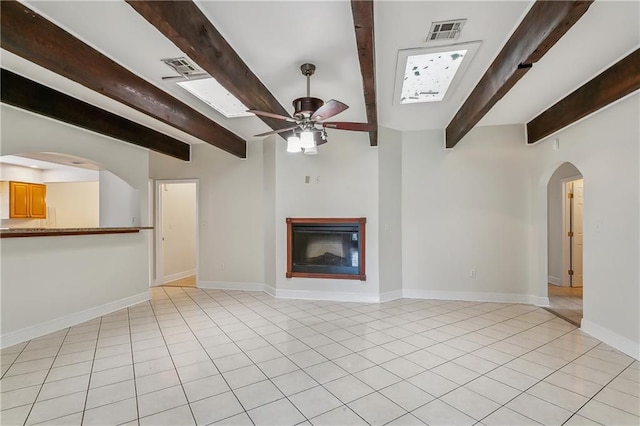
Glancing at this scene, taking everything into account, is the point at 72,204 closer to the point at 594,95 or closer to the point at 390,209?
the point at 390,209

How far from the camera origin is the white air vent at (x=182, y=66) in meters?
2.66

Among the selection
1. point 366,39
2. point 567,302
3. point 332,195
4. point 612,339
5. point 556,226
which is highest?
point 366,39

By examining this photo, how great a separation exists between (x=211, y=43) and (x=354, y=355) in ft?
9.52

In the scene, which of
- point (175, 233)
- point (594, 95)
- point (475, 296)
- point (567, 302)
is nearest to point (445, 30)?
point (594, 95)

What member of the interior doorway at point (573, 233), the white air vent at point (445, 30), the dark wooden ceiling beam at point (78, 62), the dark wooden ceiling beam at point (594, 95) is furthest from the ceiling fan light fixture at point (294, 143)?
the interior doorway at point (573, 233)

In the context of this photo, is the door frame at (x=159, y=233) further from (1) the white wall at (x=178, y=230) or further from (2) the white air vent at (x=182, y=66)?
(2) the white air vent at (x=182, y=66)

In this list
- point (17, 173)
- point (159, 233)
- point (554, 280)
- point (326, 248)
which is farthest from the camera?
point (554, 280)

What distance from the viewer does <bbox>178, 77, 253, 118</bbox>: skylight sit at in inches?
123

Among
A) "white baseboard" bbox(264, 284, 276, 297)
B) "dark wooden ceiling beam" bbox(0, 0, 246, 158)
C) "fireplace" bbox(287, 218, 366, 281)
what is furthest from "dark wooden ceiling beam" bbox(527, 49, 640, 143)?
"white baseboard" bbox(264, 284, 276, 297)

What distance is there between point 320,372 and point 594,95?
3.79 m

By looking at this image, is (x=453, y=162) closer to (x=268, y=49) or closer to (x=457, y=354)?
(x=457, y=354)

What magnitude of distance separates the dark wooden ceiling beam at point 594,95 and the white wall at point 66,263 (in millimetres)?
5808

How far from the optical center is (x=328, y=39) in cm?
238

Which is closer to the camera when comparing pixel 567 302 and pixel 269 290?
pixel 567 302
